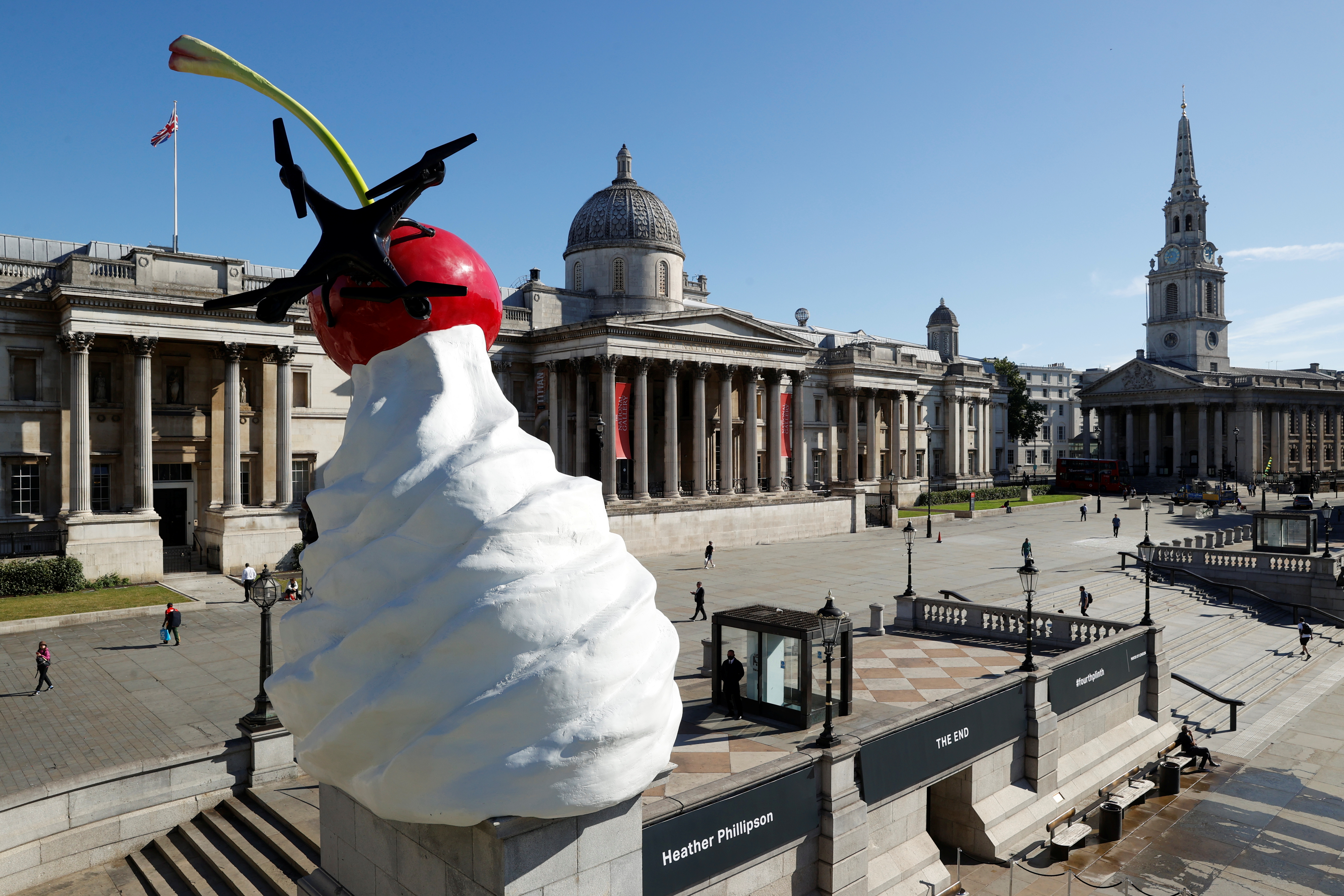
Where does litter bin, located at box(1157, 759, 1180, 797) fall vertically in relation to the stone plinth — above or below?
below

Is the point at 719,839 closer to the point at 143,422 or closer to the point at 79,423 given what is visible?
the point at 143,422

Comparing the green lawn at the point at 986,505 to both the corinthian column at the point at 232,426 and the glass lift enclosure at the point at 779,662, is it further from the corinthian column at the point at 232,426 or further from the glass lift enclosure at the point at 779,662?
the glass lift enclosure at the point at 779,662

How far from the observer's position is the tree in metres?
103

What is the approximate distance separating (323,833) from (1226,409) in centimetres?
12080

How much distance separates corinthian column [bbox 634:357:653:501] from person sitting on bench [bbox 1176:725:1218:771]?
3285cm

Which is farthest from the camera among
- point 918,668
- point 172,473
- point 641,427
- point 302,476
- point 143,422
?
point 641,427

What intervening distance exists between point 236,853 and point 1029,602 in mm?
16014

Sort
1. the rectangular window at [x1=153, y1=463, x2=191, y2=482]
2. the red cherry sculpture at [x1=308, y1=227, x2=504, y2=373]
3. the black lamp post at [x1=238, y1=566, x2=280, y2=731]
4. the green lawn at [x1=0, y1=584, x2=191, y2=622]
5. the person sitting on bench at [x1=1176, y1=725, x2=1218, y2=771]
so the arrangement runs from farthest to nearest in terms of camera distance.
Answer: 1. the rectangular window at [x1=153, y1=463, x2=191, y2=482]
2. the green lawn at [x1=0, y1=584, x2=191, y2=622]
3. the person sitting on bench at [x1=1176, y1=725, x2=1218, y2=771]
4. the black lamp post at [x1=238, y1=566, x2=280, y2=731]
5. the red cherry sculpture at [x1=308, y1=227, x2=504, y2=373]

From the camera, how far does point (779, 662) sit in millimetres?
15836

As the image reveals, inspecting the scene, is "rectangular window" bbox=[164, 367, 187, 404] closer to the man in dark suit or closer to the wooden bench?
the man in dark suit

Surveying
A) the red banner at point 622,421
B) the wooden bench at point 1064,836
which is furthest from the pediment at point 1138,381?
the wooden bench at point 1064,836

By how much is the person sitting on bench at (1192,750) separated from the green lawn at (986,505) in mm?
43746

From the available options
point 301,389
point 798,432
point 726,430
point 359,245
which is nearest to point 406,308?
point 359,245

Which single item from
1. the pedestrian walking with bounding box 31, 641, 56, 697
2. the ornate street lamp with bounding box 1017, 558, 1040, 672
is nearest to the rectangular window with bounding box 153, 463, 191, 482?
the pedestrian walking with bounding box 31, 641, 56, 697
